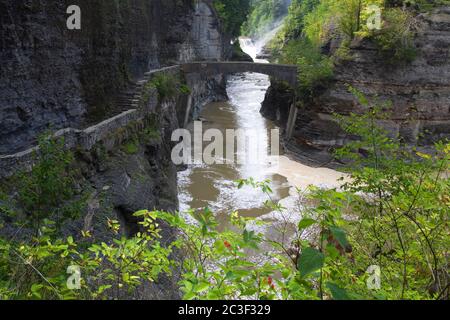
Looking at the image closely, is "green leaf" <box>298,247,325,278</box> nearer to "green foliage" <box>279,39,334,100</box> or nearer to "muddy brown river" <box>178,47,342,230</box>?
"muddy brown river" <box>178,47,342,230</box>

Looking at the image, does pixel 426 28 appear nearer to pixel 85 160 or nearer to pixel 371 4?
pixel 371 4

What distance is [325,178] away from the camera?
69.3 ft

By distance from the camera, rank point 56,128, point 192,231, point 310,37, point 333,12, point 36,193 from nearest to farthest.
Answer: point 192,231, point 36,193, point 56,128, point 333,12, point 310,37

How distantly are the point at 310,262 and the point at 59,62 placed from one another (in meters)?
12.1

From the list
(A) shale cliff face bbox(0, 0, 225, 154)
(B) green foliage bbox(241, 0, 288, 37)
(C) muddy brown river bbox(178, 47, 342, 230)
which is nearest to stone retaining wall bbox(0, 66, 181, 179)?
(A) shale cliff face bbox(0, 0, 225, 154)

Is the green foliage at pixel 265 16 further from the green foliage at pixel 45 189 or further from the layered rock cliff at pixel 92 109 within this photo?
the green foliage at pixel 45 189

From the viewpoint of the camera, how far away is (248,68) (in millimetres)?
27531

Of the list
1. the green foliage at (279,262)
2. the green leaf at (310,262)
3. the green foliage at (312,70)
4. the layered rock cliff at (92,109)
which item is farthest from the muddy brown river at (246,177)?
the green leaf at (310,262)

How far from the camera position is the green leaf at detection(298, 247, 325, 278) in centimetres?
249

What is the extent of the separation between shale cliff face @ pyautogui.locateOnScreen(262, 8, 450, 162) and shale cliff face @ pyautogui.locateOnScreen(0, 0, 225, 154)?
41.2 feet

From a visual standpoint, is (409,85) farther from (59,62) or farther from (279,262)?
(279,262)

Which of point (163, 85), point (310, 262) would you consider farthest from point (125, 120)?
point (310, 262)
